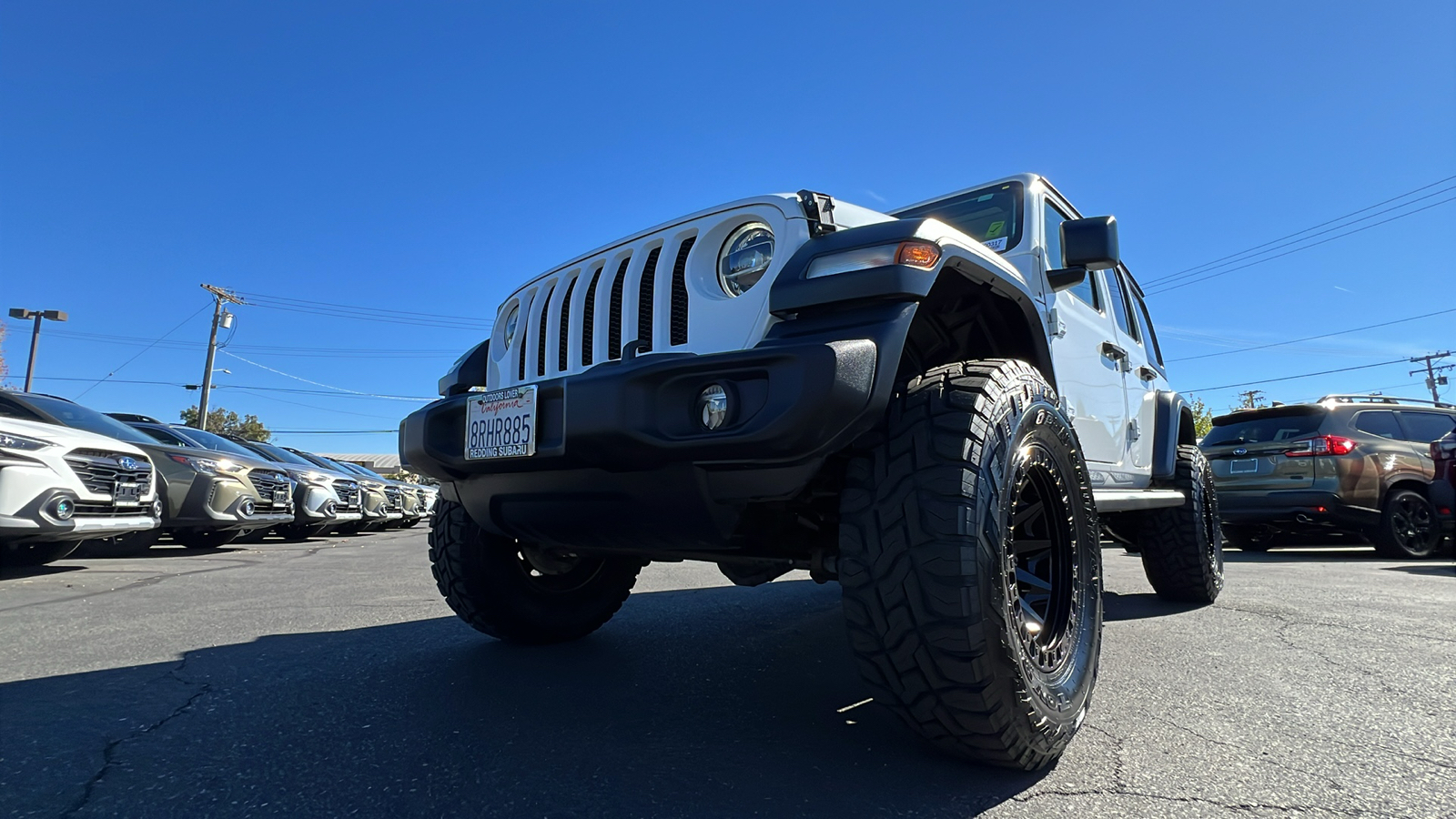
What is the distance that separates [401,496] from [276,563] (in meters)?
7.43

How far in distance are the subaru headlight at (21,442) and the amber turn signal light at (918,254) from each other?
20.7 feet

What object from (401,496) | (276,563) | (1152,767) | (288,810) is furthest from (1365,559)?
(401,496)

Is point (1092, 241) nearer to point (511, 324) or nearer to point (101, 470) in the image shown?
point (511, 324)

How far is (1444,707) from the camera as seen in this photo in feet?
7.96

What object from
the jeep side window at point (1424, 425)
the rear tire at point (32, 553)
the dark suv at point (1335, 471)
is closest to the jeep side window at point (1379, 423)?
the dark suv at point (1335, 471)

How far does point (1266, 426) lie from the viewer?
849cm

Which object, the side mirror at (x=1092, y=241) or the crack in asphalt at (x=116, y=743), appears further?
the side mirror at (x=1092, y=241)

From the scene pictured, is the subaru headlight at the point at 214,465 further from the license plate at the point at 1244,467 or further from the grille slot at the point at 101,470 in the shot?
the license plate at the point at 1244,467

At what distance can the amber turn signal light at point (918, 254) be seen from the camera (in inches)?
73.4

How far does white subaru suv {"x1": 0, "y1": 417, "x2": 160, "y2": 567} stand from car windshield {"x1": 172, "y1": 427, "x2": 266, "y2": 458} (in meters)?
2.53

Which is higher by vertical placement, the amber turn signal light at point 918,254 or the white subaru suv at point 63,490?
the amber turn signal light at point 918,254

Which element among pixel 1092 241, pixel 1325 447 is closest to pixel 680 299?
pixel 1092 241

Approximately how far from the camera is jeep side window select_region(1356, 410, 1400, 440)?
823 centimetres

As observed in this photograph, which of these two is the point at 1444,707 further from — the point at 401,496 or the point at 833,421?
the point at 401,496
